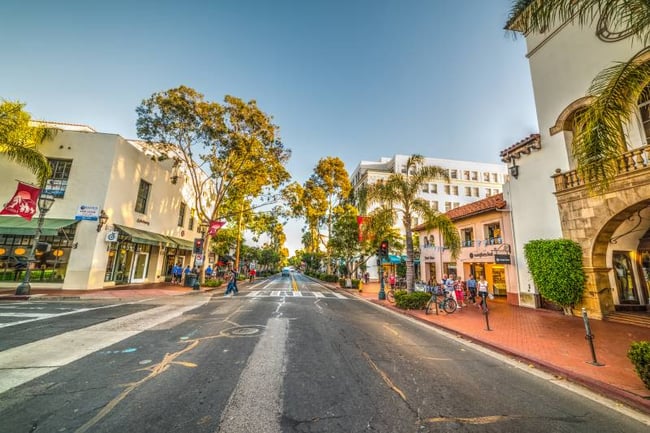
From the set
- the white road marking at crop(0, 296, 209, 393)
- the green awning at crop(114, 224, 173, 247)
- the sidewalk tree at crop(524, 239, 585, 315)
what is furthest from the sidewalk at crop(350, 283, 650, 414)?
the green awning at crop(114, 224, 173, 247)

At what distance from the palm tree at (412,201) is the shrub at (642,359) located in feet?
28.7

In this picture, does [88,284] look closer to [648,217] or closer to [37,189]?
[37,189]

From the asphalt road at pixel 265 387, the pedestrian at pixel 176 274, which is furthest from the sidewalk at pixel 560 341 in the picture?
the pedestrian at pixel 176 274

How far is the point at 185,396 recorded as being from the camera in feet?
12.1

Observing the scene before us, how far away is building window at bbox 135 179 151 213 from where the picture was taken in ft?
64.8

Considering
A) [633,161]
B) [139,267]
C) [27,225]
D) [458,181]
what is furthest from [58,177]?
[458,181]

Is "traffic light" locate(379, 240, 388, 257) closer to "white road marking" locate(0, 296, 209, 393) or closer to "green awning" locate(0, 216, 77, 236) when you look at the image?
"white road marking" locate(0, 296, 209, 393)

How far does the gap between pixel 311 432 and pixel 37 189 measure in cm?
2053

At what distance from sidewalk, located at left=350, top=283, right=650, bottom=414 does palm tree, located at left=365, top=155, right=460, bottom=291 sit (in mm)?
3204

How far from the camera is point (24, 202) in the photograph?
1477 centimetres

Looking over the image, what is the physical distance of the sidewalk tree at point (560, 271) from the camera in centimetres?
1132

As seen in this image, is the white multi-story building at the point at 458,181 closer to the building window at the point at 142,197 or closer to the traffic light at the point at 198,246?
the traffic light at the point at 198,246

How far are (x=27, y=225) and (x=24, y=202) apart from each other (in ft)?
4.33

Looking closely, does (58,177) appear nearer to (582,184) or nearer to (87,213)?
(87,213)
